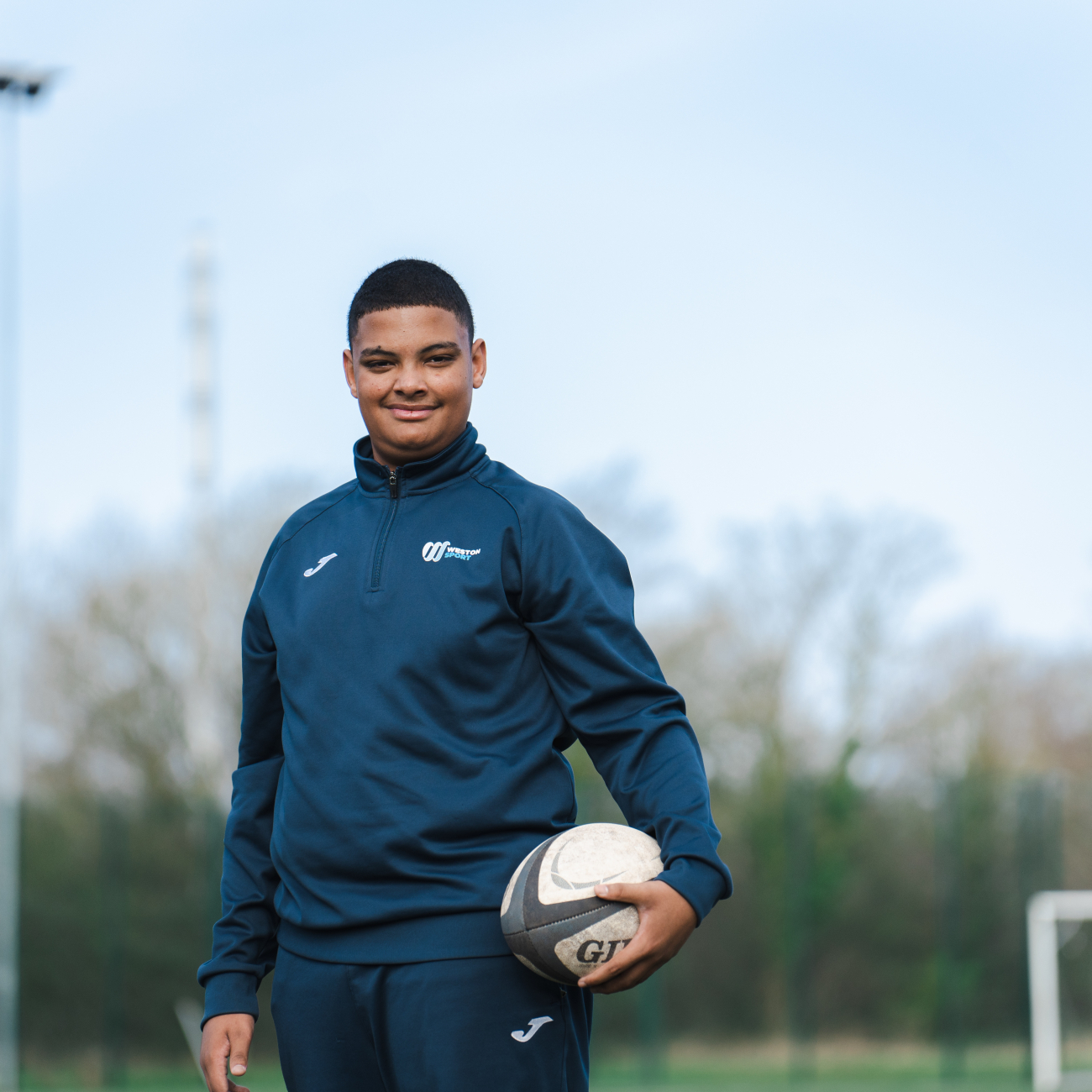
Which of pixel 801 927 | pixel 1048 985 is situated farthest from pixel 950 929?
pixel 801 927

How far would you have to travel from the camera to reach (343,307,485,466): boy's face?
2.39 m

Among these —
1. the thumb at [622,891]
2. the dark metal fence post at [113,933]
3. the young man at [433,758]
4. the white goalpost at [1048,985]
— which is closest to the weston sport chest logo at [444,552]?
the young man at [433,758]

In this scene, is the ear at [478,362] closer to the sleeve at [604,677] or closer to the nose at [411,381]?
the nose at [411,381]

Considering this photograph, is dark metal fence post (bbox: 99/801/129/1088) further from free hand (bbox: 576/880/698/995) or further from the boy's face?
free hand (bbox: 576/880/698/995)

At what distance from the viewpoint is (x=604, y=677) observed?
2.28m

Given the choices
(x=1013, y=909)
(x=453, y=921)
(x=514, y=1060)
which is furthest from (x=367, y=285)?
(x=1013, y=909)

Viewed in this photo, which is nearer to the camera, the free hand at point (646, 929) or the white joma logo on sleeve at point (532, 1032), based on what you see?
the free hand at point (646, 929)

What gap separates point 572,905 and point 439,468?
2.44 ft

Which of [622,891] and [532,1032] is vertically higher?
[622,891]

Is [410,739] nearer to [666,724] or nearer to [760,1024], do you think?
[666,724]

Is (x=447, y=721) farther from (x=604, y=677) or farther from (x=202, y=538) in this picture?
(x=202, y=538)

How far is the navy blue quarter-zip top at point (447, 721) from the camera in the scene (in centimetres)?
218

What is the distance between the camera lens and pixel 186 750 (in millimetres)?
18922

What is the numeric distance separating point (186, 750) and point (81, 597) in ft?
8.60
